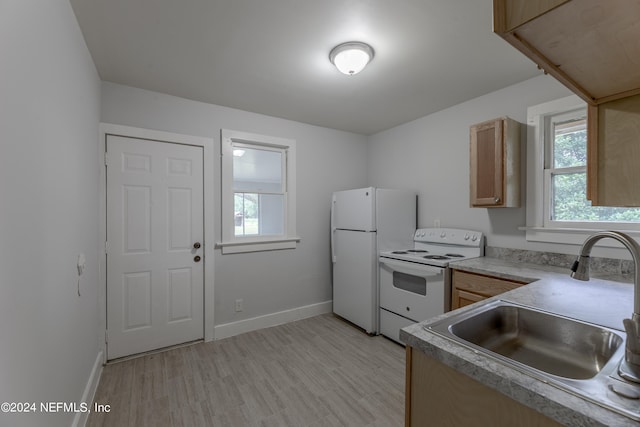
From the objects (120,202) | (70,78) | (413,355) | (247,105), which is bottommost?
(413,355)

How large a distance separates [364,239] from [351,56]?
1.81 meters

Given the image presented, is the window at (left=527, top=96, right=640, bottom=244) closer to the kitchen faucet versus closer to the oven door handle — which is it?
the oven door handle

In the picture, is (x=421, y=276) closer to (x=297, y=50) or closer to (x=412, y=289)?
(x=412, y=289)

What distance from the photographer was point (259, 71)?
7.53 feet

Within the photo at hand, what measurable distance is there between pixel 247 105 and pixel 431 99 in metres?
1.90

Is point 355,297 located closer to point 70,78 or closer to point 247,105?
point 247,105

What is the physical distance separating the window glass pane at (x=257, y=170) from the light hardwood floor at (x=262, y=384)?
65.7 inches

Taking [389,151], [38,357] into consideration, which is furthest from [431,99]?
[38,357]

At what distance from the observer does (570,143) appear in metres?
2.26

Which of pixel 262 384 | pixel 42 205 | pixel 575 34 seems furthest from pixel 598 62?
pixel 262 384

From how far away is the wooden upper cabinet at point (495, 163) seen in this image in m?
2.33

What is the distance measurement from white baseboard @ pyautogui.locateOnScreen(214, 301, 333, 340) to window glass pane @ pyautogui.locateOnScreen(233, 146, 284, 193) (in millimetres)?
1464

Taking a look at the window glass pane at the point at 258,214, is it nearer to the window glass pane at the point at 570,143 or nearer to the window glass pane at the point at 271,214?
the window glass pane at the point at 271,214

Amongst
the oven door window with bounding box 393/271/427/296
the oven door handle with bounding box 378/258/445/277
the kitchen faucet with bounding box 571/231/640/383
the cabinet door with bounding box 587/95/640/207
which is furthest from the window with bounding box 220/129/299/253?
the kitchen faucet with bounding box 571/231/640/383
